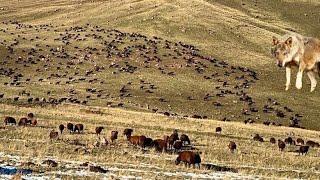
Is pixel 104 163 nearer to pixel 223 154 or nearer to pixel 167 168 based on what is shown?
pixel 167 168

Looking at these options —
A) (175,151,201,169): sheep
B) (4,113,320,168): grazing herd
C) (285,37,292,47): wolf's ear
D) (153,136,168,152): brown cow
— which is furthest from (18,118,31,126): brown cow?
(285,37,292,47): wolf's ear

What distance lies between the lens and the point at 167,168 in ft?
94.3

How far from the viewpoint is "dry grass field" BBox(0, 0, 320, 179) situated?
3219cm

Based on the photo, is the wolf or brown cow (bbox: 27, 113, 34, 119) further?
brown cow (bbox: 27, 113, 34, 119)

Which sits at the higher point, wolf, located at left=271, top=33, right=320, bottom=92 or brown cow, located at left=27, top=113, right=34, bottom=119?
wolf, located at left=271, top=33, right=320, bottom=92

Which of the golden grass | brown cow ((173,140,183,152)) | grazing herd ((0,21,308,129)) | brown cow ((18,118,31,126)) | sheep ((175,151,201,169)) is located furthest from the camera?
grazing herd ((0,21,308,129))

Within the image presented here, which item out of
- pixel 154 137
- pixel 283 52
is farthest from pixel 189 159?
pixel 283 52

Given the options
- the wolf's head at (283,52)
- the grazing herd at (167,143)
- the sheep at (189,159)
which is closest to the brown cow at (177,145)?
the grazing herd at (167,143)

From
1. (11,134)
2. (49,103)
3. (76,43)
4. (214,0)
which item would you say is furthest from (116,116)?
(214,0)

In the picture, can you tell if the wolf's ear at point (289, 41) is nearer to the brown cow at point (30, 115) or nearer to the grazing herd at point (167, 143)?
the grazing herd at point (167, 143)

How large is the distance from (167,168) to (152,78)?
58929mm

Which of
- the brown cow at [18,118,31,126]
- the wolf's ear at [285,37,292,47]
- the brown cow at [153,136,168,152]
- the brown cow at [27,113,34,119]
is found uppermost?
the wolf's ear at [285,37,292,47]

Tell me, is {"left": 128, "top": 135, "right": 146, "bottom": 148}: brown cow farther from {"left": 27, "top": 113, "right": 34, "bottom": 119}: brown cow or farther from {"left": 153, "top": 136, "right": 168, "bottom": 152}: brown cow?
{"left": 27, "top": 113, "right": 34, "bottom": 119}: brown cow

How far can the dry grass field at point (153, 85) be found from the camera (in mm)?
32188
